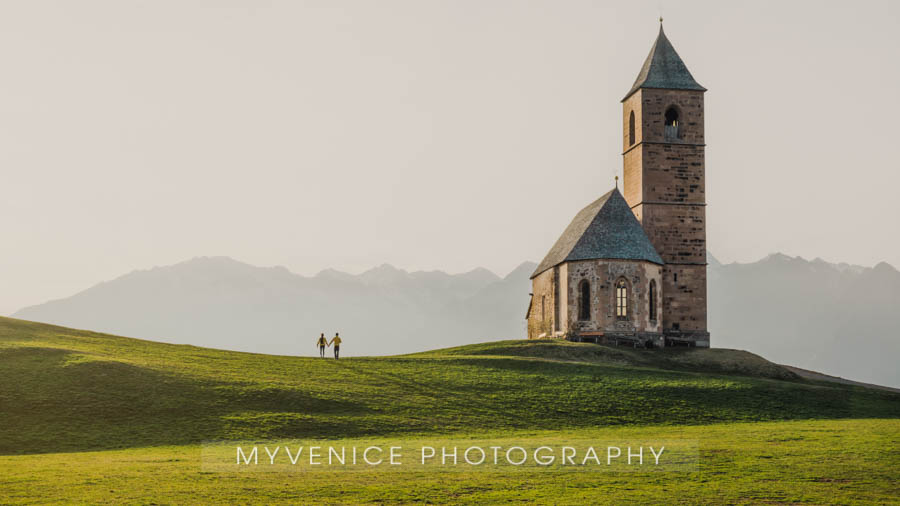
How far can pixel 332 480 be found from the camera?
74.4 feet

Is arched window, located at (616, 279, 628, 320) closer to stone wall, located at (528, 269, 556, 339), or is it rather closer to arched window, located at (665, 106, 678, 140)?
stone wall, located at (528, 269, 556, 339)

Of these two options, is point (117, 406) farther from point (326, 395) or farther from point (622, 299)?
point (622, 299)

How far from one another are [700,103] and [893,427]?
136 feet

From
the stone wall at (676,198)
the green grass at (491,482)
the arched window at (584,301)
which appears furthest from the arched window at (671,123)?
the green grass at (491,482)

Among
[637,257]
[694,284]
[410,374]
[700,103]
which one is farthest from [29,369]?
[700,103]

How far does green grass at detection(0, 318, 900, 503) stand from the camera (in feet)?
69.9

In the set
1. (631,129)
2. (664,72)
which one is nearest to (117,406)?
(631,129)

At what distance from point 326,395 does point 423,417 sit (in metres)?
5.21

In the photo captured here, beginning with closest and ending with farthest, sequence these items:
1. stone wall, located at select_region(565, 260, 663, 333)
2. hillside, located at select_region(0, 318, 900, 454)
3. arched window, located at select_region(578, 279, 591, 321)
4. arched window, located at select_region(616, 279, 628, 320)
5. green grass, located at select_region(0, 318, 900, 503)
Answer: green grass, located at select_region(0, 318, 900, 503), hillside, located at select_region(0, 318, 900, 454), stone wall, located at select_region(565, 260, 663, 333), arched window, located at select_region(616, 279, 628, 320), arched window, located at select_region(578, 279, 591, 321)

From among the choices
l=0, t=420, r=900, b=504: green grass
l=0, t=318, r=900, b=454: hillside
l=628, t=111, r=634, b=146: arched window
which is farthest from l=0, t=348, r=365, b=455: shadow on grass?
l=628, t=111, r=634, b=146: arched window

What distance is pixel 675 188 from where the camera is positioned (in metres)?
69.6

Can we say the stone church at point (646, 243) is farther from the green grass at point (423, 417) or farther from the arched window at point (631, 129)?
the green grass at point (423, 417)

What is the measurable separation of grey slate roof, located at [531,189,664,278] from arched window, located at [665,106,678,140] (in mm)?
6855

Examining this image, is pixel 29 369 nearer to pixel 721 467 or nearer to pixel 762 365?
pixel 721 467
